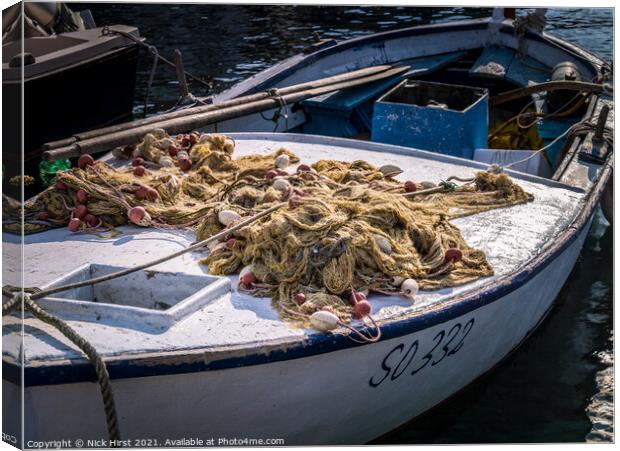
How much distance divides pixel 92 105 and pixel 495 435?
637 centimetres

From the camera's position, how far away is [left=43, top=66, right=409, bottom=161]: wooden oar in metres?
6.37

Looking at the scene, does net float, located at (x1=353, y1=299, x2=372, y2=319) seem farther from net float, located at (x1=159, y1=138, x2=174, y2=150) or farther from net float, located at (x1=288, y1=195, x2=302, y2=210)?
net float, located at (x1=159, y1=138, x2=174, y2=150)

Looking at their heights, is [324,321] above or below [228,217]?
below

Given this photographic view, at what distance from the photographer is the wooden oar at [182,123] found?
6.37 metres

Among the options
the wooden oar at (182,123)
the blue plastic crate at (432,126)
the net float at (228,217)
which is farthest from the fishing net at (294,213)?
the blue plastic crate at (432,126)

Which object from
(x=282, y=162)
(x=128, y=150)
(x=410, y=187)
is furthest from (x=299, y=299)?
(x=128, y=150)

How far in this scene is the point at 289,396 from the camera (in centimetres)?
458

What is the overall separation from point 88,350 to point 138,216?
5.64ft

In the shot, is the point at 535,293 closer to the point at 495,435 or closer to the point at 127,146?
the point at 495,435

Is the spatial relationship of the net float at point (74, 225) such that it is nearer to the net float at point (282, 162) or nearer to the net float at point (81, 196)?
the net float at point (81, 196)

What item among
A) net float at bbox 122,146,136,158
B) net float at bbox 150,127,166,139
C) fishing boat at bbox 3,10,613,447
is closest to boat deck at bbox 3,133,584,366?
fishing boat at bbox 3,10,613,447

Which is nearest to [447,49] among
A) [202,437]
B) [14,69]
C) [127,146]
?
[127,146]

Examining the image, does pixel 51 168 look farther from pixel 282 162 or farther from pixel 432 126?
pixel 432 126

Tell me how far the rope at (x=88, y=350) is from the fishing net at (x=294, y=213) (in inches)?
42.7
